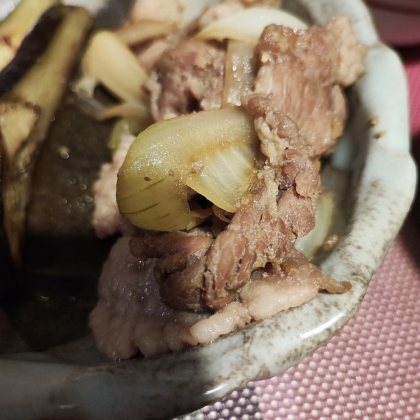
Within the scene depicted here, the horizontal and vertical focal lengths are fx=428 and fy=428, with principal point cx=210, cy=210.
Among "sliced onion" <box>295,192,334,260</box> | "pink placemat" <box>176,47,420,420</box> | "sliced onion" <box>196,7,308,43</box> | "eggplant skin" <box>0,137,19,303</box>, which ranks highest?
"sliced onion" <box>196,7,308,43</box>

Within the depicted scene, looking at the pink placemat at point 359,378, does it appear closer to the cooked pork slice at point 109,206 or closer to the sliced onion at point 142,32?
the cooked pork slice at point 109,206

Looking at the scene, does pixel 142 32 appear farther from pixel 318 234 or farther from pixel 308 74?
pixel 318 234

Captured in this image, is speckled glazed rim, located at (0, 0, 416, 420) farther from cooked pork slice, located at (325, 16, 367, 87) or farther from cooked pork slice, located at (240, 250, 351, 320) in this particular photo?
cooked pork slice, located at (325, 16, 367, 87)

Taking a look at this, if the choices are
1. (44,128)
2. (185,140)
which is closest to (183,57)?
(185,140)

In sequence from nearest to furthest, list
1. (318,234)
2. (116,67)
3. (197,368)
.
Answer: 1. (197,368)
2. (318,234)
3. (116,67)

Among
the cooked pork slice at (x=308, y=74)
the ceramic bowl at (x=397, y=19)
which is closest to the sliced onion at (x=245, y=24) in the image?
the cooked pork slice at (x=308, y=74)

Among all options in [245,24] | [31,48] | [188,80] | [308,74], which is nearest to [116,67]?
[31,48]

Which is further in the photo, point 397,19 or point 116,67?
point 397,19

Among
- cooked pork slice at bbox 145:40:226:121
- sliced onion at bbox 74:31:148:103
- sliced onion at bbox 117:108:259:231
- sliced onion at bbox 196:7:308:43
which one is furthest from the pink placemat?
sliced onion at bbox 74:31:148:103
